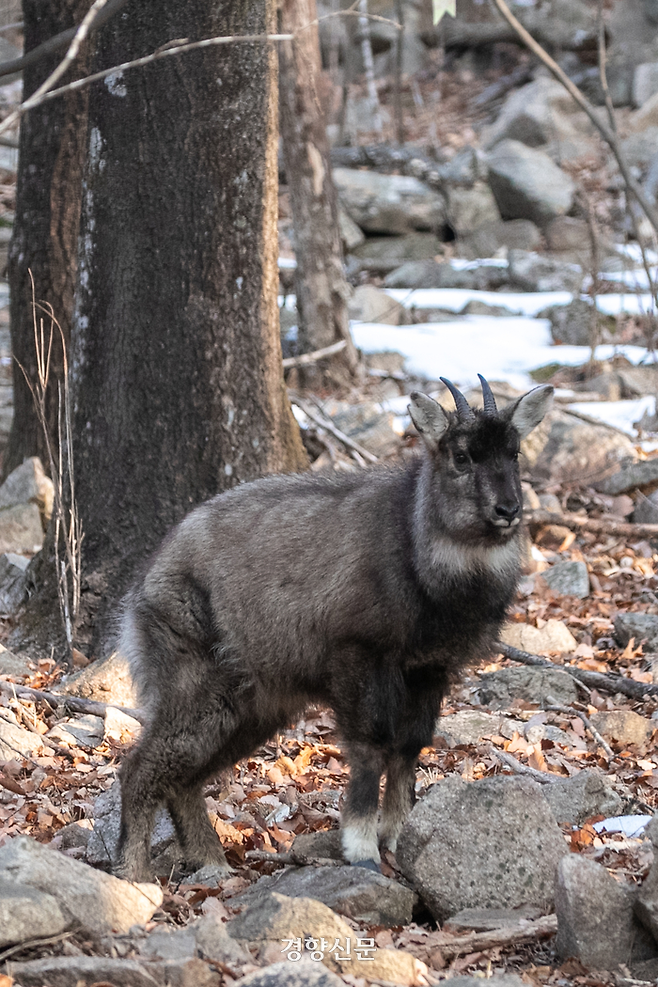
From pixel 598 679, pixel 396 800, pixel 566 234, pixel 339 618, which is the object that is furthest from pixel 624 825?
pixel 566 234

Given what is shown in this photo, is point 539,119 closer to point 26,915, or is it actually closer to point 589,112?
point 589,112

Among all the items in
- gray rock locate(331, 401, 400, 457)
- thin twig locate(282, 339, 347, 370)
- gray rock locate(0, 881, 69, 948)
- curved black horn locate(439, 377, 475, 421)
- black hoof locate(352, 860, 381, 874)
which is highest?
curved black horn locate(439, 377, 475, 421)

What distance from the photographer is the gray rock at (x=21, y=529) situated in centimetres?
905

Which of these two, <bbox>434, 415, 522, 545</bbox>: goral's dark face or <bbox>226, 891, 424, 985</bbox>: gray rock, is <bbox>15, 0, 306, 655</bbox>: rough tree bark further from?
<bbox>226, 891, 424, 985</bbox>: gray rock

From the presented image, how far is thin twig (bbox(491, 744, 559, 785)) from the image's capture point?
528 cm

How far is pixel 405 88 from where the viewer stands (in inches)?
1220

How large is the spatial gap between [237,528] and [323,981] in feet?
8.13

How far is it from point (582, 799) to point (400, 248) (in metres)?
17.3

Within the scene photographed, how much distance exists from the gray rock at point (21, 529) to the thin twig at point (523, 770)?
5.07m

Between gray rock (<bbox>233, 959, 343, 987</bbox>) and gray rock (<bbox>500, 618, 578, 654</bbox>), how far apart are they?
437 centimetres

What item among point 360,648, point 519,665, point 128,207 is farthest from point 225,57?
point 519,665

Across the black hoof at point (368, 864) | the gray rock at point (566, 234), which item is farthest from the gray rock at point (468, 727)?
the gray rock at point (566, 234)

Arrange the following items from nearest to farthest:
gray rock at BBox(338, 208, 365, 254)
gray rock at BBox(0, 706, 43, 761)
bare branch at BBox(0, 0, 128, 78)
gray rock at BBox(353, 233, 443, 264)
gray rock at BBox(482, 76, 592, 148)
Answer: bare branch at BBox(0, 0, 128, 78) < gray rock at BBox(0, 706, 43, 761) < gray rock at BBox(338, 208, 365, 254) < gray rock at BBox(353, 233, 443, 264) < gray rock at BBox(482, 76, 592, 148)

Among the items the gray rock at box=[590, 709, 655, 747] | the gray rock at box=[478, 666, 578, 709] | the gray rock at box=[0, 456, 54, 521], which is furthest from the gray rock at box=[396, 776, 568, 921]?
the gray rock at box=[0, 456, 54, 521]
